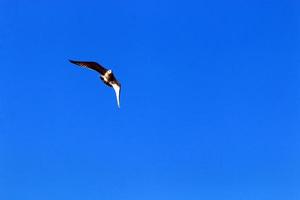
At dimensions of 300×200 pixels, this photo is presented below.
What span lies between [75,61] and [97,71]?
1461 mm

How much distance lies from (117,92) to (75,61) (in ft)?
8.74

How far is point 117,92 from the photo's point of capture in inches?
1246

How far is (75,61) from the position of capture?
3141cm

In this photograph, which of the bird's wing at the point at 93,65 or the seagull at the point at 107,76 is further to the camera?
the seagull at the point at 107,76

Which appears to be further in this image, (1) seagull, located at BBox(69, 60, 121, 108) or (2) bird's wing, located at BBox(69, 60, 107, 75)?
(1) seagull, located at BBox(69, 60, 121, 108)

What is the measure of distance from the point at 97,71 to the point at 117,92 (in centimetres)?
169

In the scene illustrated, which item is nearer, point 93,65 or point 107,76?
point 93,65

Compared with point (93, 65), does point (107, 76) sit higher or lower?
lower
